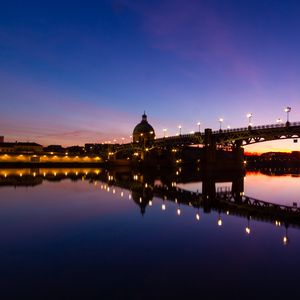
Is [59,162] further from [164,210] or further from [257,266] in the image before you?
[257,266]

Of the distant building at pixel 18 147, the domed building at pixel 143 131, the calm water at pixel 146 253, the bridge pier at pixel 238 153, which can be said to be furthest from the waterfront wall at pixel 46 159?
the calm water at pixel 146 253

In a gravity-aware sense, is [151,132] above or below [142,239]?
above

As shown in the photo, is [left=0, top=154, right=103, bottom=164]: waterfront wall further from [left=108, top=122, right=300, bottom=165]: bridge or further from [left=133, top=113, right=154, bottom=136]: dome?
[left=133, top=113, right=154, bottom=136]: dome

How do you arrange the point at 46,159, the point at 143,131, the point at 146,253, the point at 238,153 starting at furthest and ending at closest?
1. the point at 143,131
2. the point at 46,159
3. the point at 238,153
4. the point at 146,253

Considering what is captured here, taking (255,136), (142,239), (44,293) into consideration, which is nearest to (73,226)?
(142,239)

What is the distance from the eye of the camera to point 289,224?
2786cm

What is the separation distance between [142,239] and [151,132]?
167 m

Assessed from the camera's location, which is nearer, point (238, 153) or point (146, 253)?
point (146, 253)

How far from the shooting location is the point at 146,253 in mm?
18484

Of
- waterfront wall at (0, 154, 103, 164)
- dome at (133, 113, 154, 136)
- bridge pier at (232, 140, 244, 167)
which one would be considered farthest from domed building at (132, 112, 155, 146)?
bridge pier at (232, 140, 244, 167)

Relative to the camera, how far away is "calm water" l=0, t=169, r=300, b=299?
13.5 m

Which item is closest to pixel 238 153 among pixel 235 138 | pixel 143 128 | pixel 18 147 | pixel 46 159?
pixel 235 138

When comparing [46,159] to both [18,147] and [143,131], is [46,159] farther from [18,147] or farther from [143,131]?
[143,131]

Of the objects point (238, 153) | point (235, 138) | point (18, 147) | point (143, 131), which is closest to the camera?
point (235, 138)
